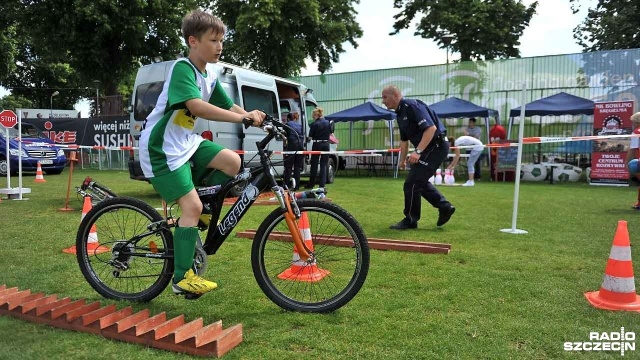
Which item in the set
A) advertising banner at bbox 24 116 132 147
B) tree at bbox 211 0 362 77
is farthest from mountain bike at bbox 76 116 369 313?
tree at bbox 211 0 362 77

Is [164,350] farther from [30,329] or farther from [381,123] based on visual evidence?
[381,123]

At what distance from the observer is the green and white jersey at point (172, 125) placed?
297 cm

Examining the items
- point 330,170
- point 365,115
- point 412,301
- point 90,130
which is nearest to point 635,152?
point 412,301

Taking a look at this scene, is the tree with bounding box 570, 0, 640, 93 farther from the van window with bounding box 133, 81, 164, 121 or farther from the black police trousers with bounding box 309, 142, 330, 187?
the van window with bounding box 133, 81, 164, 121

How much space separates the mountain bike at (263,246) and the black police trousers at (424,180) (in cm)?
307

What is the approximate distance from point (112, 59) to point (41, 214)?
754 inches

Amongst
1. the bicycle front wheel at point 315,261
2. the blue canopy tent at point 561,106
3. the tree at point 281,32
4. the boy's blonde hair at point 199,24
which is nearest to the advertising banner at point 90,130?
the tree at point 281,32

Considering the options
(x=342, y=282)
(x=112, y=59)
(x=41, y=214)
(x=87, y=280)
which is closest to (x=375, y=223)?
(x=342, y=282)

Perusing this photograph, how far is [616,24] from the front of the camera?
92.0ft

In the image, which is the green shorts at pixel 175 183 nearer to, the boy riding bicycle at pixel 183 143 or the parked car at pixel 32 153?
the boy riding bicycle at pixel 183 143

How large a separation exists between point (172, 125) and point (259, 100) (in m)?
7.64

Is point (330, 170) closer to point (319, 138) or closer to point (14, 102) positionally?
point (319, 138)

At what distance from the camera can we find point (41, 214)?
7.44 m

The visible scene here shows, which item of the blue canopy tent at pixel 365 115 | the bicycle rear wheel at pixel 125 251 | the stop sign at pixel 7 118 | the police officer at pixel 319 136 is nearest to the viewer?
the bicycle rear wheel at pixel 125 251
